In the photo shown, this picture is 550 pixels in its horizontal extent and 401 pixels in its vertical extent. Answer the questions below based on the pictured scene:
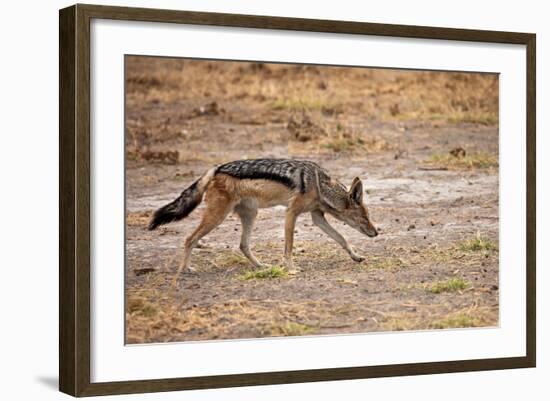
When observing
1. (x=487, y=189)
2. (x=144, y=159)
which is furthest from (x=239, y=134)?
(x=487, y=189)

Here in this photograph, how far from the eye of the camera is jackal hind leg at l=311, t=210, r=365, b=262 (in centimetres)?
1155

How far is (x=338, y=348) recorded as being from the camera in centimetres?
1077

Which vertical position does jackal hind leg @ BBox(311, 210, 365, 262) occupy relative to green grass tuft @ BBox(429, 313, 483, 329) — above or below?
above

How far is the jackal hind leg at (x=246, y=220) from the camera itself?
36.7ft

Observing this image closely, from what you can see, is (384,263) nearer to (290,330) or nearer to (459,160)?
(290,330)

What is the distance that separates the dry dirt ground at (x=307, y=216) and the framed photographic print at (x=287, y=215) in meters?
0.02

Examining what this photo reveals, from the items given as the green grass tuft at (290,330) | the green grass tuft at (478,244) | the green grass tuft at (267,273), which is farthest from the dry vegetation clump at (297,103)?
the green grass tuft at (290,330)

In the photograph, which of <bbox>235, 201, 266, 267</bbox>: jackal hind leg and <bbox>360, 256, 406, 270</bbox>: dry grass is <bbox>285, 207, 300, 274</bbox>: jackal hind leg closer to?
<bbox>235, 201, 266, 267</bbox>: jackal hind leg

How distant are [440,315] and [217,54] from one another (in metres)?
3.23

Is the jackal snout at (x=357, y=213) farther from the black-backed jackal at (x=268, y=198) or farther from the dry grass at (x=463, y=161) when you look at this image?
the dry grass at (x=463, y=161)

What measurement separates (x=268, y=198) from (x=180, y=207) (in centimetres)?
92

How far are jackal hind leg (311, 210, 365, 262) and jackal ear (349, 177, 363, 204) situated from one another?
0.35m

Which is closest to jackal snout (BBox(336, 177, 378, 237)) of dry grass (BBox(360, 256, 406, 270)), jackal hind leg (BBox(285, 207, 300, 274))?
dry grass (BBox(360, 256, 406, 270))

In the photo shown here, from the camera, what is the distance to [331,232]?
1173 cm
